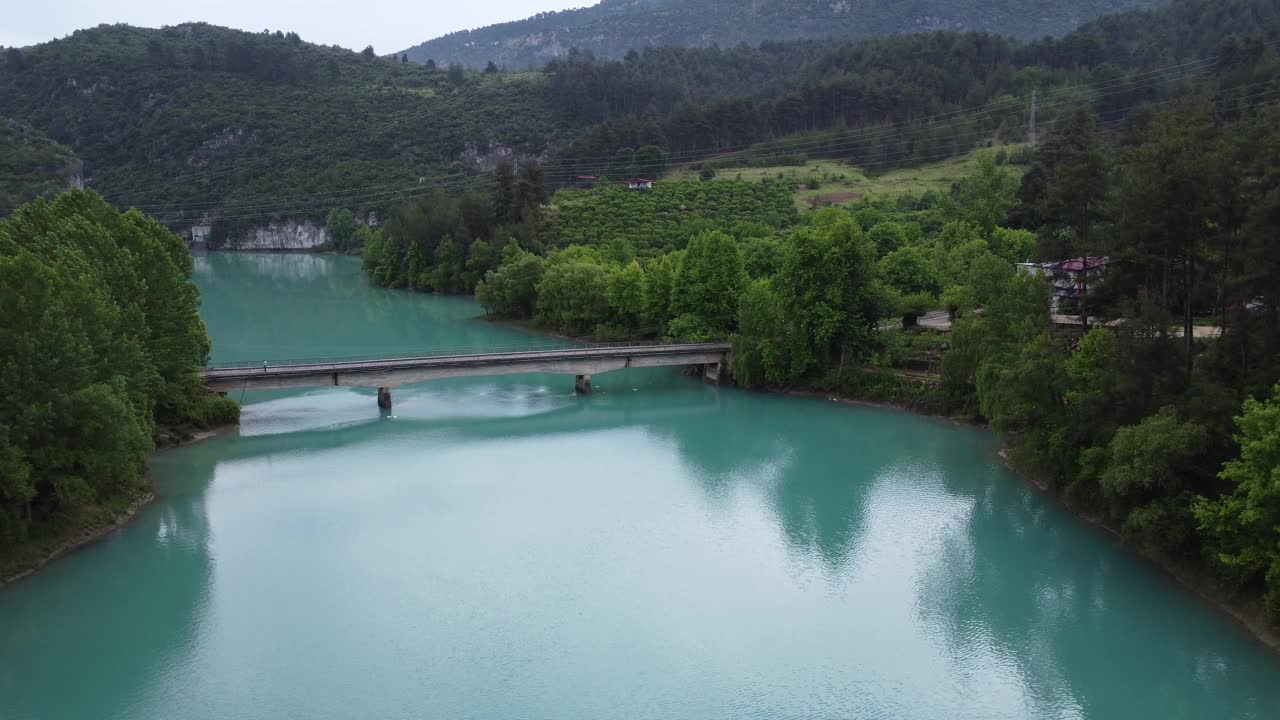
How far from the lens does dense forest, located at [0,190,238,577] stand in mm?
25594

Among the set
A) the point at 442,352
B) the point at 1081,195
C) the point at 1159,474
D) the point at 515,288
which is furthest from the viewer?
the point at 515,288

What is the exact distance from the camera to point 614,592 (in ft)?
85.3

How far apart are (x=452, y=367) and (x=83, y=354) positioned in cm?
1890

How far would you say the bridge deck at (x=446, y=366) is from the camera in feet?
139

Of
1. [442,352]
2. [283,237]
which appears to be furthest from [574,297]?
[283,237]

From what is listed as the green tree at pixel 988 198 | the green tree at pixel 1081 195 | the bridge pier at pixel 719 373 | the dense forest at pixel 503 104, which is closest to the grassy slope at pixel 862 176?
the dense forest at pixel 503 104

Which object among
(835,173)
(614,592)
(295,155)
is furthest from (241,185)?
(614,592)

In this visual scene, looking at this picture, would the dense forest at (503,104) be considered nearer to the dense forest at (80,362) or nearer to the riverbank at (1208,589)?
the dense forest at (80,362)

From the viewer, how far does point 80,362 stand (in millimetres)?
27016

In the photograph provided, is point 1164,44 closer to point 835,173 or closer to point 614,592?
point 835,173

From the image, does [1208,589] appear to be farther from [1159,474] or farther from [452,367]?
[452,367]

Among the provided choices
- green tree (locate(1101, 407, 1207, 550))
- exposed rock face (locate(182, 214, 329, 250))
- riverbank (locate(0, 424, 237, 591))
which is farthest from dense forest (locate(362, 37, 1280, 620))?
exposed rock face (locate(182, 214, 329, 250))

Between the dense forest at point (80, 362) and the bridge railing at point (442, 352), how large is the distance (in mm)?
5794

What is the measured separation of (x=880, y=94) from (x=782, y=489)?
289 ft
